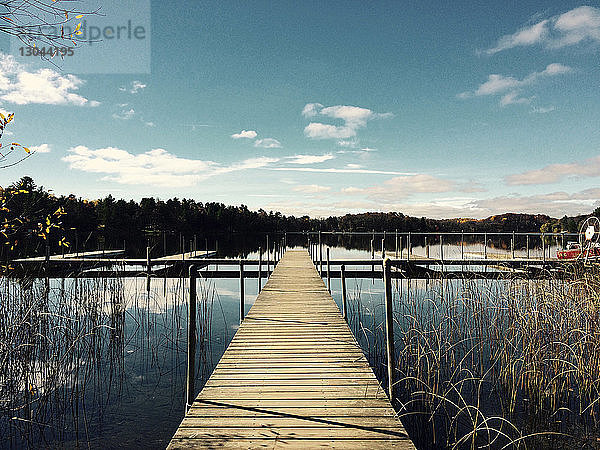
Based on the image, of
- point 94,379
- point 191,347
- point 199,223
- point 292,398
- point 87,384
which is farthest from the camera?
point 199,223

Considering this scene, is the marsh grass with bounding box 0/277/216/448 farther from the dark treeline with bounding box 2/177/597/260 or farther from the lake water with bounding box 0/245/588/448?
the dark treeline with bounding box 2/177/597/260

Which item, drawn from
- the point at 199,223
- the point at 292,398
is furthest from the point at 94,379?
the point at 199,223

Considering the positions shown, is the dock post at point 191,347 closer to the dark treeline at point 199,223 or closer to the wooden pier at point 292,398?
the wooden pier at point 292,398

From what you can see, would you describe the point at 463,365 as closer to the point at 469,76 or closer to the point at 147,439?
the point at 147,439

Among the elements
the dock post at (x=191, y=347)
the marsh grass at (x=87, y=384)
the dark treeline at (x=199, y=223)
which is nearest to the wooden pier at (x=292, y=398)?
the dock post at (x=191, y=347)

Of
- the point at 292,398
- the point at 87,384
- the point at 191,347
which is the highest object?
the point at 191,347

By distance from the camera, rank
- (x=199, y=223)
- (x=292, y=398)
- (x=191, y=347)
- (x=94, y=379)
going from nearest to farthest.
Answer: (x=292, y=398)
(x=191, y=347)
(x=94, y=379)
(x=199, y=223)

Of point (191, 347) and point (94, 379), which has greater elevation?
point (191, 347)

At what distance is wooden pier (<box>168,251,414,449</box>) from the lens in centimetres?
268

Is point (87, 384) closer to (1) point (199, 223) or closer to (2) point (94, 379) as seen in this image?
(2) point (94, 379)

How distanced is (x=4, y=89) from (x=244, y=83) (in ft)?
37.6

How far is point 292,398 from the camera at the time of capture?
10.8 feet

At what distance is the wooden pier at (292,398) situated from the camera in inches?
105

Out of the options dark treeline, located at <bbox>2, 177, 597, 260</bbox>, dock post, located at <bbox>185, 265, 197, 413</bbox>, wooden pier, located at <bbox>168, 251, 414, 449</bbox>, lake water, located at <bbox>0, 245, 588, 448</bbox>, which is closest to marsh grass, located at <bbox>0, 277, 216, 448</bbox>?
lake water, located at <bbox>0, 245, 588, 448</bbox>
